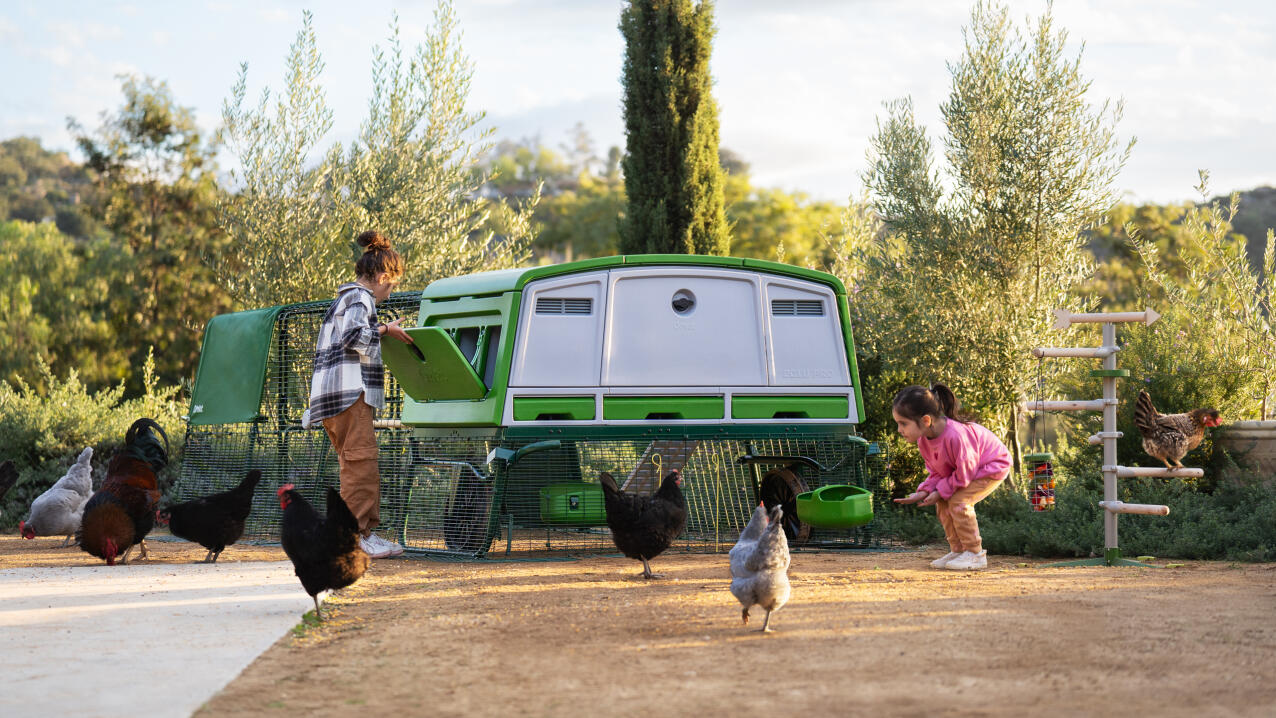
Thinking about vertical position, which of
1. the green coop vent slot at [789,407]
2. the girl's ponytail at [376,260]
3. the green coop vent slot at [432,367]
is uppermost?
Result: the girl's ponytail at [376,260]

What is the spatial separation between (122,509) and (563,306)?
323cm

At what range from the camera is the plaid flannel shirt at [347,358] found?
25.3ft

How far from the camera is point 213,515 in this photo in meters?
7.89

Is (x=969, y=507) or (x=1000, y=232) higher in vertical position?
(x=1000, y=232)

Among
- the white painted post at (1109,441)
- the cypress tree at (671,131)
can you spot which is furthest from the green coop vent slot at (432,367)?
the cypress tree at (671,131)

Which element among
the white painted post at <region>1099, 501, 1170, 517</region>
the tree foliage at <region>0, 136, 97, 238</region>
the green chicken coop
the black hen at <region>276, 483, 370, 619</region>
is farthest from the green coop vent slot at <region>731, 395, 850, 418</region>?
the tree foliage at <region>0, 136, 97, 238</region>

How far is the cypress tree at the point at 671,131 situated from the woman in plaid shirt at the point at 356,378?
25.9 feet

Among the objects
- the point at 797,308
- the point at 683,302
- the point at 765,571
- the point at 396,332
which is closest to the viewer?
the point at 765,571

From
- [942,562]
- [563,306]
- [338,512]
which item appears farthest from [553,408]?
[942,562]

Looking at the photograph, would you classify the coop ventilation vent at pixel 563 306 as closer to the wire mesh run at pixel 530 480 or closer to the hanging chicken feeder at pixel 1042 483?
the wire mesh run at pixel 530 480

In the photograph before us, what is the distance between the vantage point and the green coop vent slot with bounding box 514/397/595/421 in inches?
314

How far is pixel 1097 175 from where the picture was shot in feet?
35.3

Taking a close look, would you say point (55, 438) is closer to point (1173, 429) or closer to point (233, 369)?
point (233, 369)

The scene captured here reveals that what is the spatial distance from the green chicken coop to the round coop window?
10 millimetres
